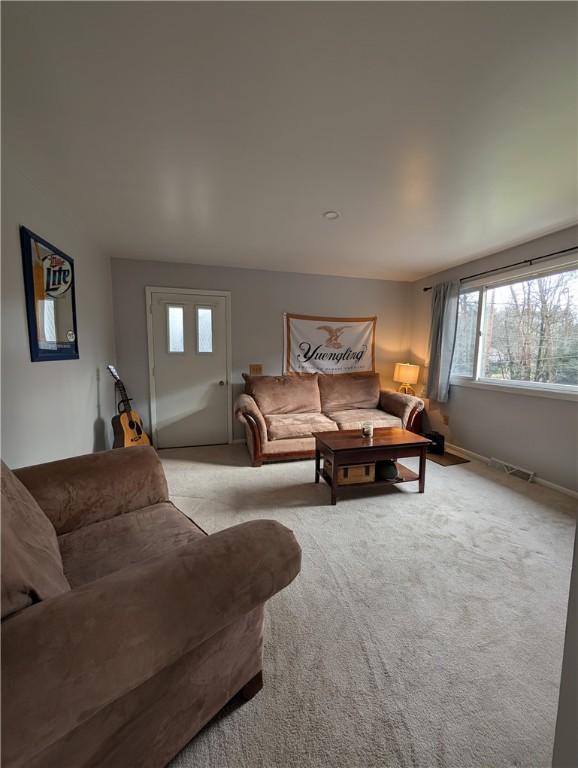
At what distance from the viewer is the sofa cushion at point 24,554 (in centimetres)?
59

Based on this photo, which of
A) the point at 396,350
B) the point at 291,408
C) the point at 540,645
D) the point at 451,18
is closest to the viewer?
the point at 451,18

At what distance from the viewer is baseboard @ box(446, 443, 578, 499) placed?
254cm

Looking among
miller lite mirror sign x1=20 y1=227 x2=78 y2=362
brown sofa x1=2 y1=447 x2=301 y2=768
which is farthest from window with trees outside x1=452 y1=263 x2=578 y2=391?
miller lite mirror sign x1=20 y1=227 x2=78 y2=362

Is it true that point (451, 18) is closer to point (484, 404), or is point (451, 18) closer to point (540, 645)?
point (540, 645)

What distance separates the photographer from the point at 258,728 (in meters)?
0.96

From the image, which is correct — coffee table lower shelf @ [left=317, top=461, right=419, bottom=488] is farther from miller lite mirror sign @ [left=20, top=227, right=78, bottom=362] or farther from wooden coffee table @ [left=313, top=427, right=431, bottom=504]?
miller lite mirror sign @ [left=20, top=227, right=78, bottom=362]

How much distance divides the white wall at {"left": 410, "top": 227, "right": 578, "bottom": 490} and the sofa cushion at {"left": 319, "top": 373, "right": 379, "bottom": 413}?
0.82 metres

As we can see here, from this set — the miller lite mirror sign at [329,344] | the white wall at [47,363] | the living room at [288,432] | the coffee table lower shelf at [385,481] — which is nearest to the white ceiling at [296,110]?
the living room at [288,432]

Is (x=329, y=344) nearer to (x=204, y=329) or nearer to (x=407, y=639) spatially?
(x=204, y=329)

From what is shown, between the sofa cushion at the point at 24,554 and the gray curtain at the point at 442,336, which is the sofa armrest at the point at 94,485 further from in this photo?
the gray curtain at the point at 442,336

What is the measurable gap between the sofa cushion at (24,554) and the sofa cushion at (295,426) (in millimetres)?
2227

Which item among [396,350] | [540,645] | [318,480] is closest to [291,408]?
[318,480]

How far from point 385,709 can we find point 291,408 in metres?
2.79

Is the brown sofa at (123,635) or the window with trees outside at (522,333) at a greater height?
the window with trees outside at (522,333)
